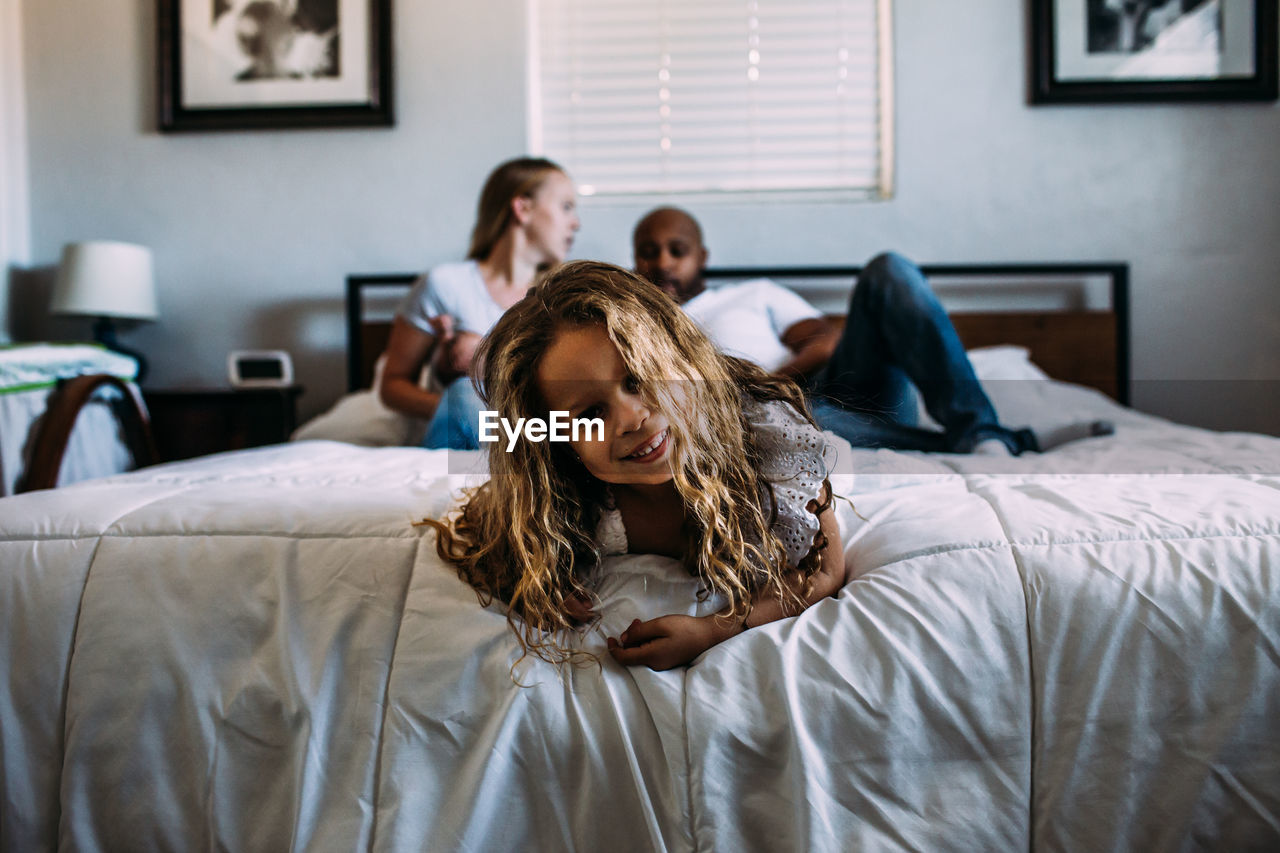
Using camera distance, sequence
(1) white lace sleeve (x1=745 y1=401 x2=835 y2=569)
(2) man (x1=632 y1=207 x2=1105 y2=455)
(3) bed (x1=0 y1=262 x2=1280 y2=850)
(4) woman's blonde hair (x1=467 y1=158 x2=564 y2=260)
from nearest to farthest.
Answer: (3) bed (x1=0 y1=262 x2=1280 y2=850)
(1) white lace sleeve (x1=745 y1=401 x2=835 y2=569)
(2) man (x1=632 y1=207 x2=1105 y2=455)
(4) woman's blonde hair (x1=467 y1=158 x2=564 y2=260)

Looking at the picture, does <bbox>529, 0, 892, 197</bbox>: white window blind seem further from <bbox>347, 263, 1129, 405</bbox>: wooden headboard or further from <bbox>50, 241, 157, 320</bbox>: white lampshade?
<bbox>50, 241, 157, 320</bbox>: white lampshade

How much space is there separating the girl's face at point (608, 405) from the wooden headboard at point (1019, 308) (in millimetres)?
1605

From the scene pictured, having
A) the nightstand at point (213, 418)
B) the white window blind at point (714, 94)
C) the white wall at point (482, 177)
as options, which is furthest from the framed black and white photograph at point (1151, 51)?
the nightstand at point (213, 418)

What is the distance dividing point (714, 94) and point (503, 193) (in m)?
0.85

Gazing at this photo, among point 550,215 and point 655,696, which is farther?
point 550,215

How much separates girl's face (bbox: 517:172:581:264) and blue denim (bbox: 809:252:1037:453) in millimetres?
794

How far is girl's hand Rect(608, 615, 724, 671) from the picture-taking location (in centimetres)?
69

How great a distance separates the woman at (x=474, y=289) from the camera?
1703 millimetres

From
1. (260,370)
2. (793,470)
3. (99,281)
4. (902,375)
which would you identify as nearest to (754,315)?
(902,375)

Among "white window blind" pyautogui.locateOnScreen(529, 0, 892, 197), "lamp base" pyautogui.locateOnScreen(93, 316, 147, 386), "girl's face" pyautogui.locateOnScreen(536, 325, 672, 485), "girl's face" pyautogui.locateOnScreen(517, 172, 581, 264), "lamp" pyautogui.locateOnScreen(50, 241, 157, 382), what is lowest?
"girl's face" pyautogui.locateOnScreen(536, 325, 672, 485)

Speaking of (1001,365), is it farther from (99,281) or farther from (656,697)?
(99,281)

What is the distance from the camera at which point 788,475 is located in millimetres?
788

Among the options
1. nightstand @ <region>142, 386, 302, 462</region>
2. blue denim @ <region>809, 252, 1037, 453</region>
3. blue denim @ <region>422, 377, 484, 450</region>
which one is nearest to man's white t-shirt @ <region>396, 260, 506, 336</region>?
blue denim @ <region>422, 377, 484, 450</region>

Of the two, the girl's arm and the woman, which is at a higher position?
the woman
